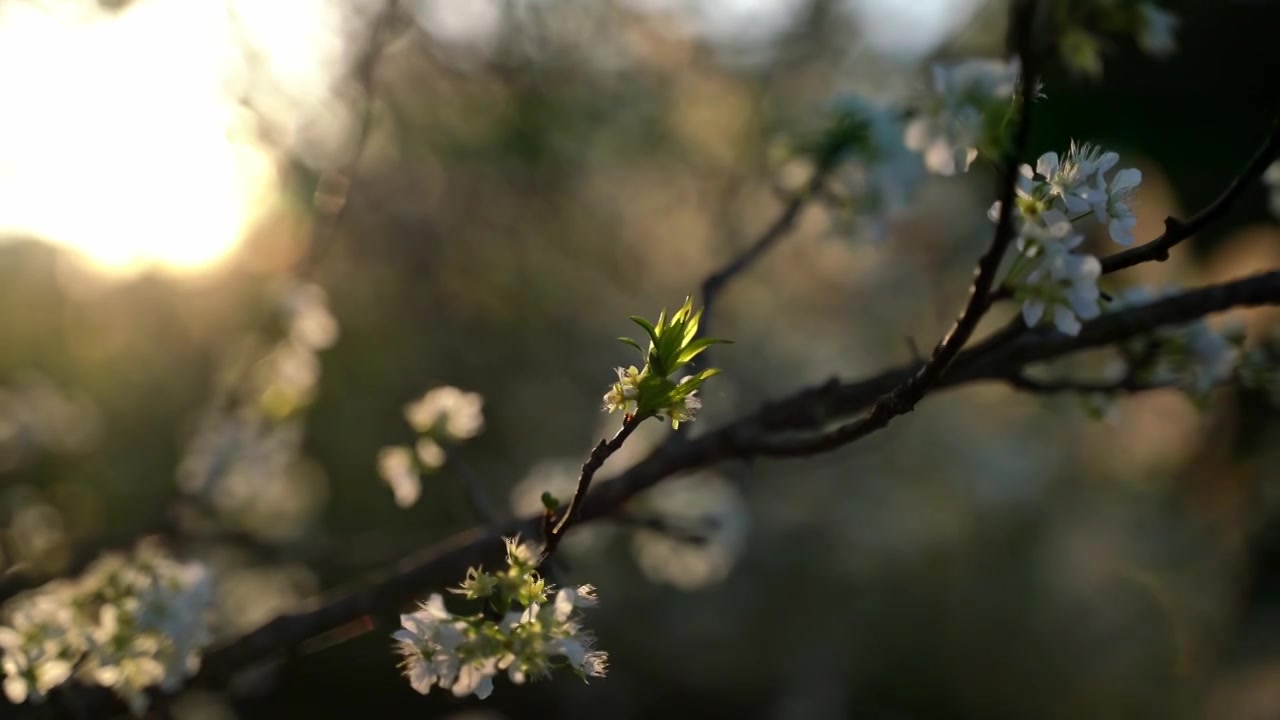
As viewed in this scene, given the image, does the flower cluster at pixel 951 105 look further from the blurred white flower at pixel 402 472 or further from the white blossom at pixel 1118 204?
the blurred white flower at pixel 402 472

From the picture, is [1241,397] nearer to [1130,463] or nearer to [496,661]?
[1130,463]

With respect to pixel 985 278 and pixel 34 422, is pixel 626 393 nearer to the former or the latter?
pixel 985 278

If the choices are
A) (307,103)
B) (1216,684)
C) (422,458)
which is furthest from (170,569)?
(1216,684)

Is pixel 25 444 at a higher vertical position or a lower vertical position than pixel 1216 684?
higher

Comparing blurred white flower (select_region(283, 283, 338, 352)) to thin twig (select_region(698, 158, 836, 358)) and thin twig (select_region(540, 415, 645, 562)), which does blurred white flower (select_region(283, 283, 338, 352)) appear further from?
thin twig (select_region(540, 415, 645, 562))

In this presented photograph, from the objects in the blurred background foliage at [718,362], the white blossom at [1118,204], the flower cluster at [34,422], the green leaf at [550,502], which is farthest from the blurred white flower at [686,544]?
the flower cluster at [34,422]

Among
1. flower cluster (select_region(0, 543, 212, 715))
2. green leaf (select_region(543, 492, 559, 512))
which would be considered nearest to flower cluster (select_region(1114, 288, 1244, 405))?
green leaf (select_region(543, 492, 559, 512))

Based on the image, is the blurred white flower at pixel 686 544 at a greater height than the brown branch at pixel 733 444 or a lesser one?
greater
